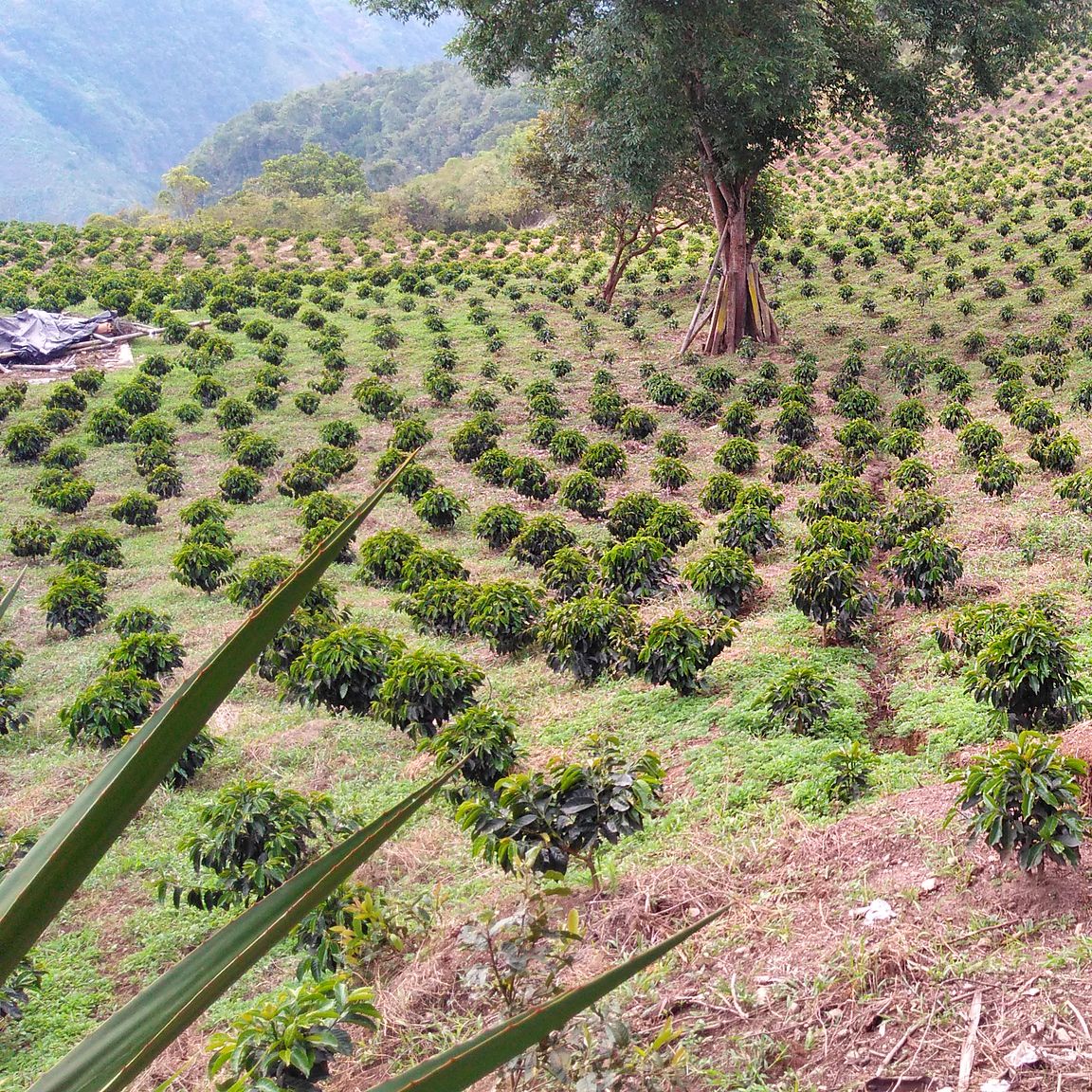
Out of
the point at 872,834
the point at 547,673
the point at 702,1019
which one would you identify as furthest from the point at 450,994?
the point at 547,673

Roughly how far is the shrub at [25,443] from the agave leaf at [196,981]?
865 inches

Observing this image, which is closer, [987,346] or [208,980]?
[208,980]

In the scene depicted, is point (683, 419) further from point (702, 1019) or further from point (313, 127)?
point (313, 127)

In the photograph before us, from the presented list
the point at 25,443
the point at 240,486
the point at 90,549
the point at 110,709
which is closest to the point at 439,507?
the point at 240,486

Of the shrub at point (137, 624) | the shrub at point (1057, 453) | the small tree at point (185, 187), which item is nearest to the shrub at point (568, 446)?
the shrub at point (1057, 453)

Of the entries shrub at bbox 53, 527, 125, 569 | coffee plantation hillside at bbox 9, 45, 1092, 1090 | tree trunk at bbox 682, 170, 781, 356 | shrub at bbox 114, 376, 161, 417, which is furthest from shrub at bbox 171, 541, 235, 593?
tree trunk at bbox 682, 170, 781, 356

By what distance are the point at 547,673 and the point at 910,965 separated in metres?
6.07

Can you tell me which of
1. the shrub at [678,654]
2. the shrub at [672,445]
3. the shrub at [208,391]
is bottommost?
the shrub at [678,654]

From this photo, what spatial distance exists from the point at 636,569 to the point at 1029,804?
693 centimetres

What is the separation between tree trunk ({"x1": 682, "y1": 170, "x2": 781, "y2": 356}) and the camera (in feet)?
73.3

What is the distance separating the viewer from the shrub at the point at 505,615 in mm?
10477

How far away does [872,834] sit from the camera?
573cm

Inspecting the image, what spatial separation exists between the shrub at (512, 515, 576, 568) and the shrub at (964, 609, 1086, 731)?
7.00 meters

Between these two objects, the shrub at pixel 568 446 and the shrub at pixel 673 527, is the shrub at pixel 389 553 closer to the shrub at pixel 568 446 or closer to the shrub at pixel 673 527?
the shrub at pixel 673 527
